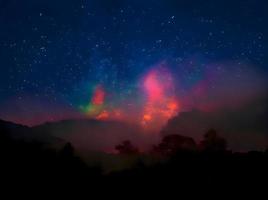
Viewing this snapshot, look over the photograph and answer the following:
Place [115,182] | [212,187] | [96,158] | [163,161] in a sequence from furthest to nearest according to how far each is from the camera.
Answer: [96,158], [163,161], [115,182], [212,187]

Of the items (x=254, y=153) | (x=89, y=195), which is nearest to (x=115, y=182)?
(x=89, y=195)

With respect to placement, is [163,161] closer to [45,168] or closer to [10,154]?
[45,168]

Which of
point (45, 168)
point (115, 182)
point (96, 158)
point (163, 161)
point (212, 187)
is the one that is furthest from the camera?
point (96, 158)

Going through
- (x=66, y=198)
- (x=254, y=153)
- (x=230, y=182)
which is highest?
(x=254, y=153)

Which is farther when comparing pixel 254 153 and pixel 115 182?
pixel 254 153

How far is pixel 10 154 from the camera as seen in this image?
42031mm

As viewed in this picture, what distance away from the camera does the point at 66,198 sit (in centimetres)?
3597

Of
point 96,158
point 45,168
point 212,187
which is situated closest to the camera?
point 212,187

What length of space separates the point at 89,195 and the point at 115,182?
2.86m

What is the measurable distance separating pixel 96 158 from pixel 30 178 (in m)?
10.4

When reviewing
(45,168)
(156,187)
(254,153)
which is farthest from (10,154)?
(254,153)

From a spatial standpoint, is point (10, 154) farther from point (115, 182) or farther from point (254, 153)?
point (254, 153)

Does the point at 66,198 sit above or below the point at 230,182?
below

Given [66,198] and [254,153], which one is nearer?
[66,198]
